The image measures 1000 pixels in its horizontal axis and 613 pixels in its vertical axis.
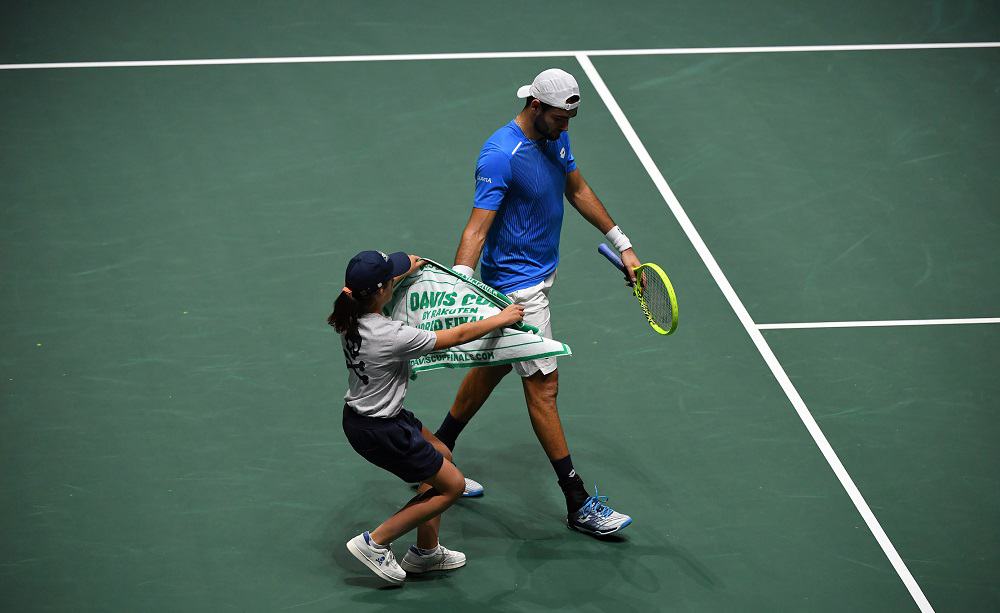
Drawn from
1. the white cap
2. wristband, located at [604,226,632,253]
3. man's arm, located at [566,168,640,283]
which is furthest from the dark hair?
wristband, located at [604,226,632,253]

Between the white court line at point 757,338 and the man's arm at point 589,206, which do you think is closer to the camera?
the white court line at point 757,338

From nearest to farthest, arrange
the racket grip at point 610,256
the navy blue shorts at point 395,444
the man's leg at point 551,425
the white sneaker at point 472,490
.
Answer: the navy blue shorts at point 395,444 → the man's leg at point 551,425 → the racket grip at point 610,256 → the white sneaker at point 472,490

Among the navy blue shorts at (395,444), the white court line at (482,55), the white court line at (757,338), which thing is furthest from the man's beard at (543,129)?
the white court line at (482,55)

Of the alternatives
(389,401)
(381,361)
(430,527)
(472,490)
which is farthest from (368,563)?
(381,361)

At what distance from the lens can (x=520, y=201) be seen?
22.2ft

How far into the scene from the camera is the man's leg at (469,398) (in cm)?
716

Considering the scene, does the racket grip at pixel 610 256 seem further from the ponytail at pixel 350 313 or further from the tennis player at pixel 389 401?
the ponytail at pixel 350 313

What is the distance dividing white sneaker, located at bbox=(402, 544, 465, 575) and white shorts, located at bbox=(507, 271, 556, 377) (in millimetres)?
1024

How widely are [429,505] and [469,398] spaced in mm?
996

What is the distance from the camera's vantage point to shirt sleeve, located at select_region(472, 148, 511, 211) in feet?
21.7

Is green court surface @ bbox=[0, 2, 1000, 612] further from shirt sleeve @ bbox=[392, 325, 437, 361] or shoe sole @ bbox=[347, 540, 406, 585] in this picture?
shirt sleeve @ bbox=[392, 325, 437, 361]

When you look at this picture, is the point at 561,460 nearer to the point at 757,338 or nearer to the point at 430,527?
the point at 430,527

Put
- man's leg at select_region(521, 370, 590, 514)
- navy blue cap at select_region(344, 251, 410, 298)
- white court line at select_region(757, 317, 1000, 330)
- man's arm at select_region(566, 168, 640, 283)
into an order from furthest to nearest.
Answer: white court line at select_region(757, 317, 1000, 330), man's arm at select_region(566, 168, 640, 283), man's leg at select_region(521, 370, 590, 514), navy blue cap at select_region(344, 251, 410, 298)

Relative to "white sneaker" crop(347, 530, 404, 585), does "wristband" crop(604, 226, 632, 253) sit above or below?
above
